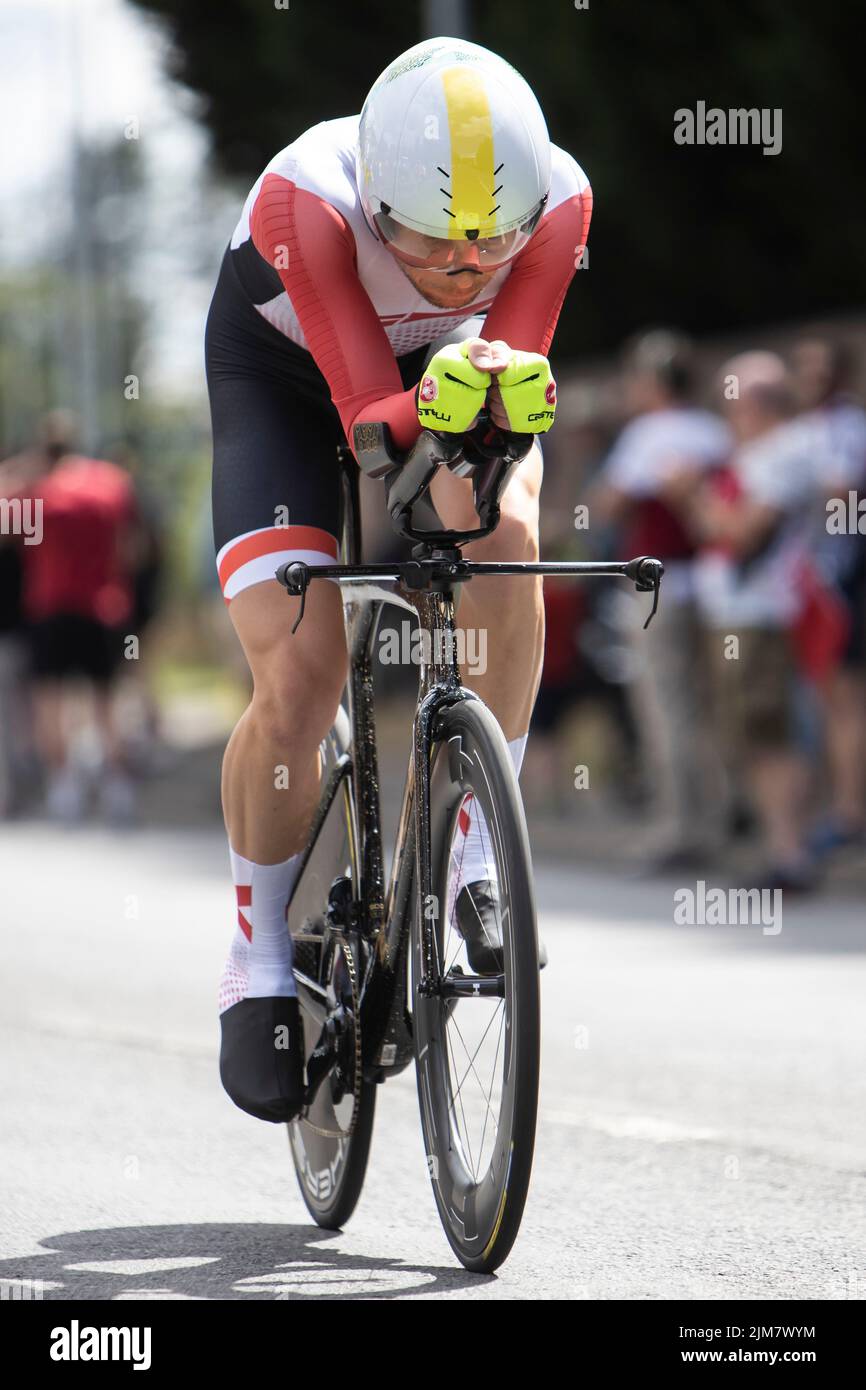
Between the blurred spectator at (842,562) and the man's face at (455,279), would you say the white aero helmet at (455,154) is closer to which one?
the man's face at (455,279)

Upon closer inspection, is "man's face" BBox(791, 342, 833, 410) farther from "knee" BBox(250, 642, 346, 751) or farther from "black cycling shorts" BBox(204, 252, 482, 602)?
"knee" BBox(250, 642, 346, 751)

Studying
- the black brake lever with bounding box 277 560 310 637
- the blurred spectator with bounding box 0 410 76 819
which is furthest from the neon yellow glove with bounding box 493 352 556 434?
the blurred spectator with bounding box 0 410 76 819

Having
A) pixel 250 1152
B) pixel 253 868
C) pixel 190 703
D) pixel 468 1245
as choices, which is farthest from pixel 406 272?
pixel 190 703

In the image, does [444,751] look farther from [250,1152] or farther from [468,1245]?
[250,1152]

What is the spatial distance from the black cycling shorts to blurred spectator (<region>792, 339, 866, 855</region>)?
5276mm

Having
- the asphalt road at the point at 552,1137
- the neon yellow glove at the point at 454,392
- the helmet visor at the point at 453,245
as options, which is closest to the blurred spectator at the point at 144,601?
the asphalt road at the point at 552,1137

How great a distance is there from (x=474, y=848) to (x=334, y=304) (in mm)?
934

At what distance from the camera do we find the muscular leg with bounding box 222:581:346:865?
432 cm

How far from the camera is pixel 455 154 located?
12.4 feet

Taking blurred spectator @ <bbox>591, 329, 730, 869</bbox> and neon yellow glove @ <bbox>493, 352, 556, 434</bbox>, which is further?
blurred spectator @ <bbox>591, 329, 730, 869</bbox>

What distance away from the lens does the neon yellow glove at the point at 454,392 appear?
12.0 ft

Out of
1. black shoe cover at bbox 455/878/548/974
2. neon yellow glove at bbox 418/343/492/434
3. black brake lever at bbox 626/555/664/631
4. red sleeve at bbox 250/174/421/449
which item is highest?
red sleeve at bbox 250/174/421/449

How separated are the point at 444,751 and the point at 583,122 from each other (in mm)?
13579

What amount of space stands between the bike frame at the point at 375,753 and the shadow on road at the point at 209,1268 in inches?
14.0
